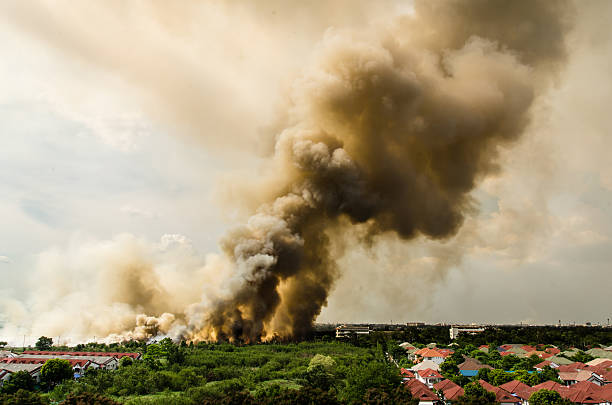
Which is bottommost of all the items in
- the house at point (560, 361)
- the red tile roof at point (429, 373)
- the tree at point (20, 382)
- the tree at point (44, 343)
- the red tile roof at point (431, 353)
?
the red tile roof at point (429, 373)

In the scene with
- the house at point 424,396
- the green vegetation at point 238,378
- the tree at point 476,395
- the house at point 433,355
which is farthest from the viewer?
the house at point 433,355

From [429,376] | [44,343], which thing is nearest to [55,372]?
[44,343]

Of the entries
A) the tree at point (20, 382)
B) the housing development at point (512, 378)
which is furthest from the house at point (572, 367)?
the tree at point (20, 382)

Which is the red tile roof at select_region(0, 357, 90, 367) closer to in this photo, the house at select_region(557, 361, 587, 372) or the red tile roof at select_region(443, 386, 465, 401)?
the red tile roof at select_region(443, 386, 465, 401)

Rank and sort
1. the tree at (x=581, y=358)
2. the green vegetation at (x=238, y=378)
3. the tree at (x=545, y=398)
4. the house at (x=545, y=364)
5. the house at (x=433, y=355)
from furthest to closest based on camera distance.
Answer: the house at (x=433, y=355) → the tree at (x=581, y=358) → the house at (x=545, y=364) → the tree at (x=545, y=398) → the green vegetation at (x=238, y=378)

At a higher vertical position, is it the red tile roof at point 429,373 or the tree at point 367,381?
the tree at point 367,381

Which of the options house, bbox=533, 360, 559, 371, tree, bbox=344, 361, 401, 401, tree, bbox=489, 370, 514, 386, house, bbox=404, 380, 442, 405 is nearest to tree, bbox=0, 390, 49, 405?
tree, bbox=344, 361, 401, 401

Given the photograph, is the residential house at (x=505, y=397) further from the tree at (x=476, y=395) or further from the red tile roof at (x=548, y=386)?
the tree at (x=476, y=395)
